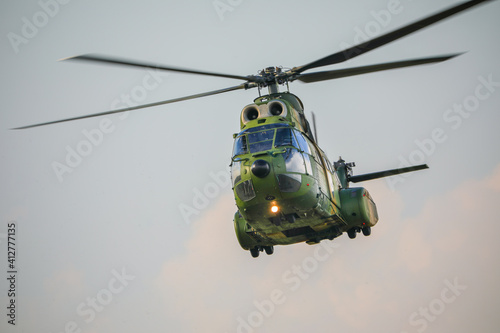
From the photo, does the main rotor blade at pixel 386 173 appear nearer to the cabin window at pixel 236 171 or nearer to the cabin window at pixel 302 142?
the cabin window at pixel 302 142

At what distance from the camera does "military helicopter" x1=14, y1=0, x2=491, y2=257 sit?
14461 mm

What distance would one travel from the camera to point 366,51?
12.9 meters

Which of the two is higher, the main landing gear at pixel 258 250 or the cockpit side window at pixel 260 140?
the cockpit side window at pixel 260 140

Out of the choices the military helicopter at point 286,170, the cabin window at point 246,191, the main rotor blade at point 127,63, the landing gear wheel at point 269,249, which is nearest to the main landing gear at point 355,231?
the military helicopter at point 286,170

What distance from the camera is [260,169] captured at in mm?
14234

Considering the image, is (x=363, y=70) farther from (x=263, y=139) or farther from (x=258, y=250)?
(x=258, y=250)

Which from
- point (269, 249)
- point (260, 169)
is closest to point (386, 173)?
point (269, 249)

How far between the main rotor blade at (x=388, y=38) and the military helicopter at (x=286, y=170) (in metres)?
0.02

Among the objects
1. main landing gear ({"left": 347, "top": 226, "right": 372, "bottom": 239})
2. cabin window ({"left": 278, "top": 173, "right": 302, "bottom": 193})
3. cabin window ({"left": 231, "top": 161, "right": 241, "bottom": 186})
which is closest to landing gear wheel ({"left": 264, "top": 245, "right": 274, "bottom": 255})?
main landing gear ({"left": 347, "top": 226, "right": 372, "bottom": 239})

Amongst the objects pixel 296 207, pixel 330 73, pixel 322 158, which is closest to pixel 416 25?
pixel 330 73

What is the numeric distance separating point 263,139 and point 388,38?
448cm

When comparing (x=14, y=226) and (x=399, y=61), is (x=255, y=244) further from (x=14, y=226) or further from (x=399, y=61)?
(x=14, y=226)

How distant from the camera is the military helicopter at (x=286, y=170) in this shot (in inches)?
569

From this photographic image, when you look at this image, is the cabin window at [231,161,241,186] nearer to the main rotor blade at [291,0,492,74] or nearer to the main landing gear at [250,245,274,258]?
the main rotor blade at [291,0,492,74]
